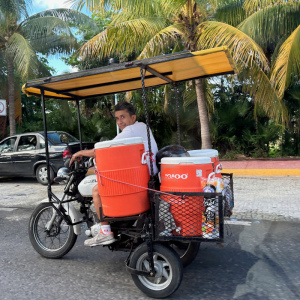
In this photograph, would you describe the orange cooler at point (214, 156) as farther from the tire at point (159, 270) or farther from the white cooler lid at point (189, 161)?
the tire at point (159, 270)

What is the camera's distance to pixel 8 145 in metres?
11.4

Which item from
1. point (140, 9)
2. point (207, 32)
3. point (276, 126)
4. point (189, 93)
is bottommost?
point (276, 126)

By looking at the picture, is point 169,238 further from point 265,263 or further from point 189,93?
point 189,93

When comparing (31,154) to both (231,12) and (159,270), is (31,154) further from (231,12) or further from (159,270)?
(231,12)

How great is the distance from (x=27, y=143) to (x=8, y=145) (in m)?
0.81

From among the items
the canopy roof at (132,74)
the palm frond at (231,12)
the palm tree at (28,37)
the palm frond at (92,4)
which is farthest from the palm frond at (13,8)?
the canopy roof at (132,74)

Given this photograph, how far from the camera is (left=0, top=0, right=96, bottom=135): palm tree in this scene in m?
14.0

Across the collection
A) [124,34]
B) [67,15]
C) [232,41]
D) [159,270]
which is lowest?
[159,270]

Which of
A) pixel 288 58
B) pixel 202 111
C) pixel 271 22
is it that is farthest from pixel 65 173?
pixel 271 22

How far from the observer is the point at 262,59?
31.9 feet

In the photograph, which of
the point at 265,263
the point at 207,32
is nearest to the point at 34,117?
the point at 207,32

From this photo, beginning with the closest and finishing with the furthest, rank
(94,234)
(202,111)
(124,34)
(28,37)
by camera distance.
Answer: (94,234)
(124,34)
(202,111)
(28,37)

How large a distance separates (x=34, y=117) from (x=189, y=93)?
9.96 m

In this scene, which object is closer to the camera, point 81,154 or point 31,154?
point 81,154
